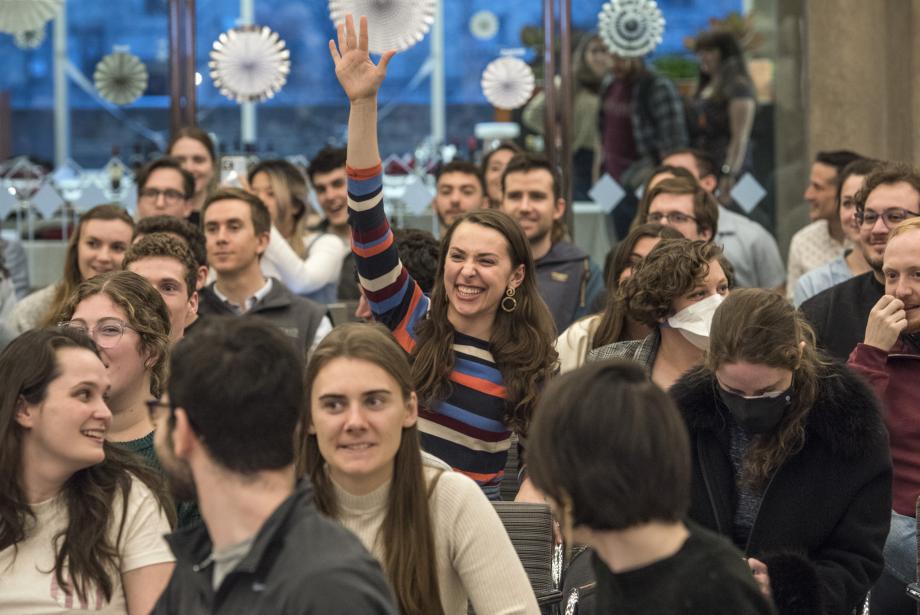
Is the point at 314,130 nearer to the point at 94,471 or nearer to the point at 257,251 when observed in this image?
the point at 257,251

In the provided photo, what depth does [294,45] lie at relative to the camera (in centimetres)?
870

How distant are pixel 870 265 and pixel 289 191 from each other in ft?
10.3

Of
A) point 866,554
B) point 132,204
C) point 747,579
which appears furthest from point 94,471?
point 132,204

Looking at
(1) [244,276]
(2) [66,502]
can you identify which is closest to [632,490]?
(2) [66,502]

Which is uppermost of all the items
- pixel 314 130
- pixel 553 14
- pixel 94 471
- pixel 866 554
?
pixel 553 14

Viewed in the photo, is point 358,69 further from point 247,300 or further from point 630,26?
point 630,26

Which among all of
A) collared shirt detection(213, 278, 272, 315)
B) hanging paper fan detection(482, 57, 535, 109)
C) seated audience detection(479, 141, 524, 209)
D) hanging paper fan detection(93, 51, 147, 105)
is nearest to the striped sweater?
collared shirt detection(213, 278, 272, 315)

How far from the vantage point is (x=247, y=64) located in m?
8.28

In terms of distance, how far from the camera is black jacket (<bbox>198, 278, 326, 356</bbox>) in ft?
18.5

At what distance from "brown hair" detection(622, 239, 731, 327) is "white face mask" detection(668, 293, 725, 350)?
5cm

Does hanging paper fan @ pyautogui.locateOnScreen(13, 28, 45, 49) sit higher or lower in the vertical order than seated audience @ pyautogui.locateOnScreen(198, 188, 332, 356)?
higher

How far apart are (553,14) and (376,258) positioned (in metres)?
4.83

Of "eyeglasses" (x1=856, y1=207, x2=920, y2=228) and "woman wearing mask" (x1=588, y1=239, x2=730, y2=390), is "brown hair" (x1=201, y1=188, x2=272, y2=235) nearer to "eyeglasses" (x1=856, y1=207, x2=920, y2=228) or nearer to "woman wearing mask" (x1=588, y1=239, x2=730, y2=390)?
"woman wearing mask" (x1=588, y1=239, x2=730, y2=390)

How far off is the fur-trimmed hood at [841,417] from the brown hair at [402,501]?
85 cm
